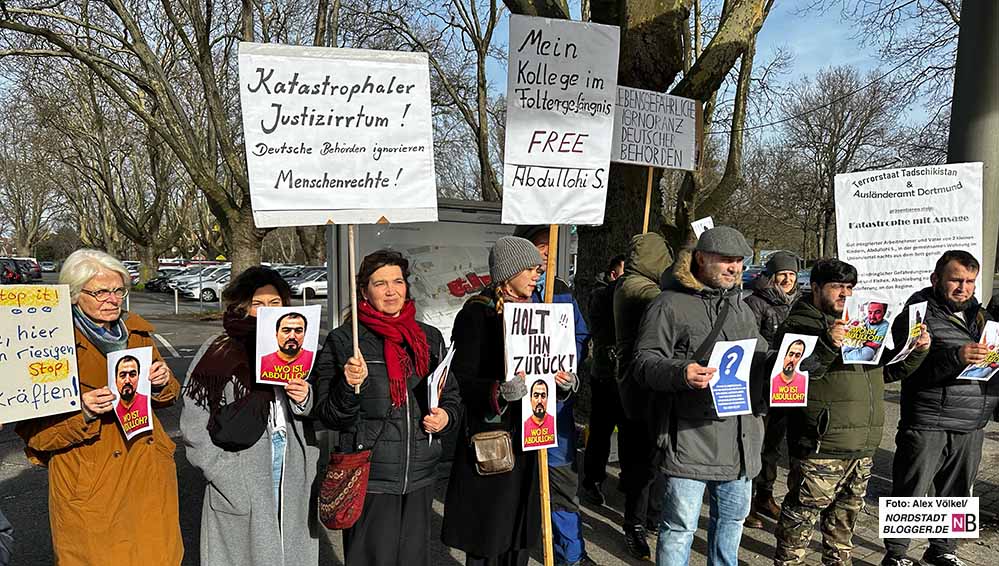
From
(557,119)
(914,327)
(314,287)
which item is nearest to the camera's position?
(557,119)

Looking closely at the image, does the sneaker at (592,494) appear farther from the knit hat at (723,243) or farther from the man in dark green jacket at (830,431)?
the knit hat at (723,243)

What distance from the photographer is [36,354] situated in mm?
2523

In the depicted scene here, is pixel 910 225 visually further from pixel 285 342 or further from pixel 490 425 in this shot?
pixel 285 342

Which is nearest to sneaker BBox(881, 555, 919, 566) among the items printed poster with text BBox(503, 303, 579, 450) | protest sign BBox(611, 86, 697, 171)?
printed poster with text BBox(503, 303, 579, 450)

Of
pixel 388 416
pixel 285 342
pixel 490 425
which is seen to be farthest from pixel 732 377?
pixel 285 342

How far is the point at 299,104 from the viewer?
291 cm

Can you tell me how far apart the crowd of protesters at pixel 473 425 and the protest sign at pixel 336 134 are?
0.95ft

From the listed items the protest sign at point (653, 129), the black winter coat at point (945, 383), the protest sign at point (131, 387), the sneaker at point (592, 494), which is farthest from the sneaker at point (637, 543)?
the protest sign at point (131, 387)

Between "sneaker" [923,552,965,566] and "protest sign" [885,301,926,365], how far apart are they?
1292mm

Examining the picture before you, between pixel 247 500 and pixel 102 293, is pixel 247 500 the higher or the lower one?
the lower one

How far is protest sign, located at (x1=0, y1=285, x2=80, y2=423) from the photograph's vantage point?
2486 millimetres

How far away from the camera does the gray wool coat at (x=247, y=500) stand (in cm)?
283

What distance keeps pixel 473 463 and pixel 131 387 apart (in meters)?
1.47

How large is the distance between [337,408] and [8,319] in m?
1.23
